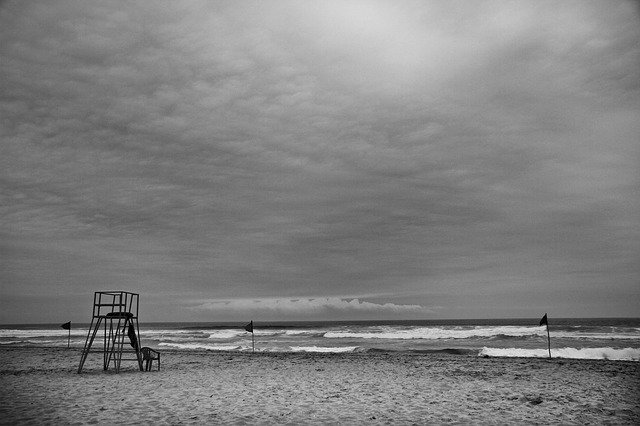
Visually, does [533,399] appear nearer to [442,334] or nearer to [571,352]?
[571,352]

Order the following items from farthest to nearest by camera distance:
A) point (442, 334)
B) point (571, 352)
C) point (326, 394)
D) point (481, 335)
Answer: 1. point (442, 334)
2. point (481, 335)
3. point (571, 352)
4. point (326, 394)

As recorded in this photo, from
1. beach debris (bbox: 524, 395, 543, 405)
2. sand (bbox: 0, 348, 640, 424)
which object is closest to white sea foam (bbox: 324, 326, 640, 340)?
sand (bbox: 0, 348, 640, 424)

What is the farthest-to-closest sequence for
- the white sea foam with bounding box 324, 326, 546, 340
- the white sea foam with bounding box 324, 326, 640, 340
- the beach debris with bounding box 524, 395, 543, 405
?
the white sea foam with bounding box 324, 326, 546, 340, the white sea foam with bounding box 324, 326, 640, 340, the beach debris with bounding box 524, 395, 543, 405

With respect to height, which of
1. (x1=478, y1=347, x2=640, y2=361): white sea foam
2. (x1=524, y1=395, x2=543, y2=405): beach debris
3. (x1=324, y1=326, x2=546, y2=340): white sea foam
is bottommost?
(x1=324, y1=326, x2=546, y2=340): white sea foam

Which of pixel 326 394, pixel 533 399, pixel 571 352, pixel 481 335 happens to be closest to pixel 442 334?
pixel 481 335

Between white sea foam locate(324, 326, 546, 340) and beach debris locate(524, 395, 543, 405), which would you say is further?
white sea foam locate(324, 326, 546, 340)

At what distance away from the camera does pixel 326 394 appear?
1241 centimetres

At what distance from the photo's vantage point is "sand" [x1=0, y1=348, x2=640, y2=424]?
952 centimetres

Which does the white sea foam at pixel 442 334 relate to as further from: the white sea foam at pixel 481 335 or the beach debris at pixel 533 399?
the beach debris at pixel 533 399

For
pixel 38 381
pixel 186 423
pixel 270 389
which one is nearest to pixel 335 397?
pixel 270 389

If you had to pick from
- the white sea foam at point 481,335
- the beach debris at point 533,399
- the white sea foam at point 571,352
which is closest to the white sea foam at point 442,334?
the white sea foam at point 481,335

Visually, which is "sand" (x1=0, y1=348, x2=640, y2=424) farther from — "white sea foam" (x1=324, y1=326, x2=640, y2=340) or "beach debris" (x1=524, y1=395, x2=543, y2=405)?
"white sea foam" (x1=324, y1=326, x2=640, y2=340)

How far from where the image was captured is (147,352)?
58.5 feet

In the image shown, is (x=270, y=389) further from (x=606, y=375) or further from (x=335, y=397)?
(x=606, y=375)
